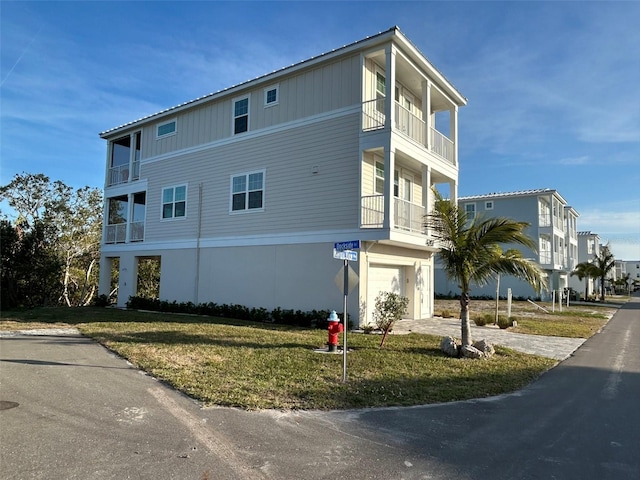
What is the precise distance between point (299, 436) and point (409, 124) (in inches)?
514

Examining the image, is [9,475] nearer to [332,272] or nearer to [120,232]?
Answer: [332,272]

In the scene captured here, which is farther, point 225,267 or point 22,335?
point 225,267

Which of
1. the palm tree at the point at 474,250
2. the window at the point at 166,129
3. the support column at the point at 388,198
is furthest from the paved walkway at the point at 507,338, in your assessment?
the window at the point at 166,129

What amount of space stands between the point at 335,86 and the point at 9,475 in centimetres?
1427

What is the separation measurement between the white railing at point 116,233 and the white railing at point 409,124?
1539 centimetres

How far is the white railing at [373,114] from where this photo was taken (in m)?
14.9

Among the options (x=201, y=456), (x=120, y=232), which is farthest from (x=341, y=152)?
(x=120, y=232)

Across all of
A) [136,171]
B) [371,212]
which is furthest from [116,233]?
[371,212]

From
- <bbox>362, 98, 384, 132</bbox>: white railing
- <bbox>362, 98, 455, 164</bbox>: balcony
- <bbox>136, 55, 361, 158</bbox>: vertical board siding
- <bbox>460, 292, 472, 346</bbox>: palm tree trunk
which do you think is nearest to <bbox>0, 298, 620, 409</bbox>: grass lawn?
<bbox>460, 292, 472, 346</bbox>: palm tree trunk

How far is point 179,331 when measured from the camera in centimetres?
1297

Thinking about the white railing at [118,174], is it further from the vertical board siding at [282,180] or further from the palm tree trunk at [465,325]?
the palm tree trunk at [465,325]

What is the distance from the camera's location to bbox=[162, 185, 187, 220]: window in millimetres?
20344

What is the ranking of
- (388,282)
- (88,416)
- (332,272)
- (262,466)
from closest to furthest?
(262,466)
(88,416)
(332,272)
(388,282)

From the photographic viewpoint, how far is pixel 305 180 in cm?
1614
